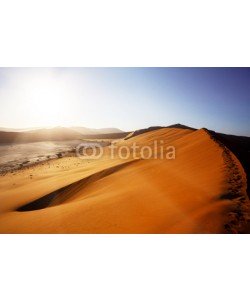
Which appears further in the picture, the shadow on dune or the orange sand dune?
the shadow on dune

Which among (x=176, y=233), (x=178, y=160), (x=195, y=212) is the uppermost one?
(x=178, y=160)

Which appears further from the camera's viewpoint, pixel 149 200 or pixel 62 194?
pixel 62 194

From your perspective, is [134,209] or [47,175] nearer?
[134,209]

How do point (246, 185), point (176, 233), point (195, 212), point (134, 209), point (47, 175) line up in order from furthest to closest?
1. point (47, 175)
2. point (134, 209)
3. point (246, 185)
4. point (195, 212)
5. point (176, 233)

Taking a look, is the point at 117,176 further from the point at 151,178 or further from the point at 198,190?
the point at 198,190

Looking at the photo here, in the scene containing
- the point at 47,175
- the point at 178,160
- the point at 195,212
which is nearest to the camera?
the point at 195,212

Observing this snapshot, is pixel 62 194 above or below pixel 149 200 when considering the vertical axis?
below

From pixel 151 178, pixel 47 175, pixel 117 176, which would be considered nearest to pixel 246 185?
pixel 151 178

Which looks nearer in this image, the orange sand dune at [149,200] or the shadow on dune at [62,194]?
the orange sand dune at [149,200]
